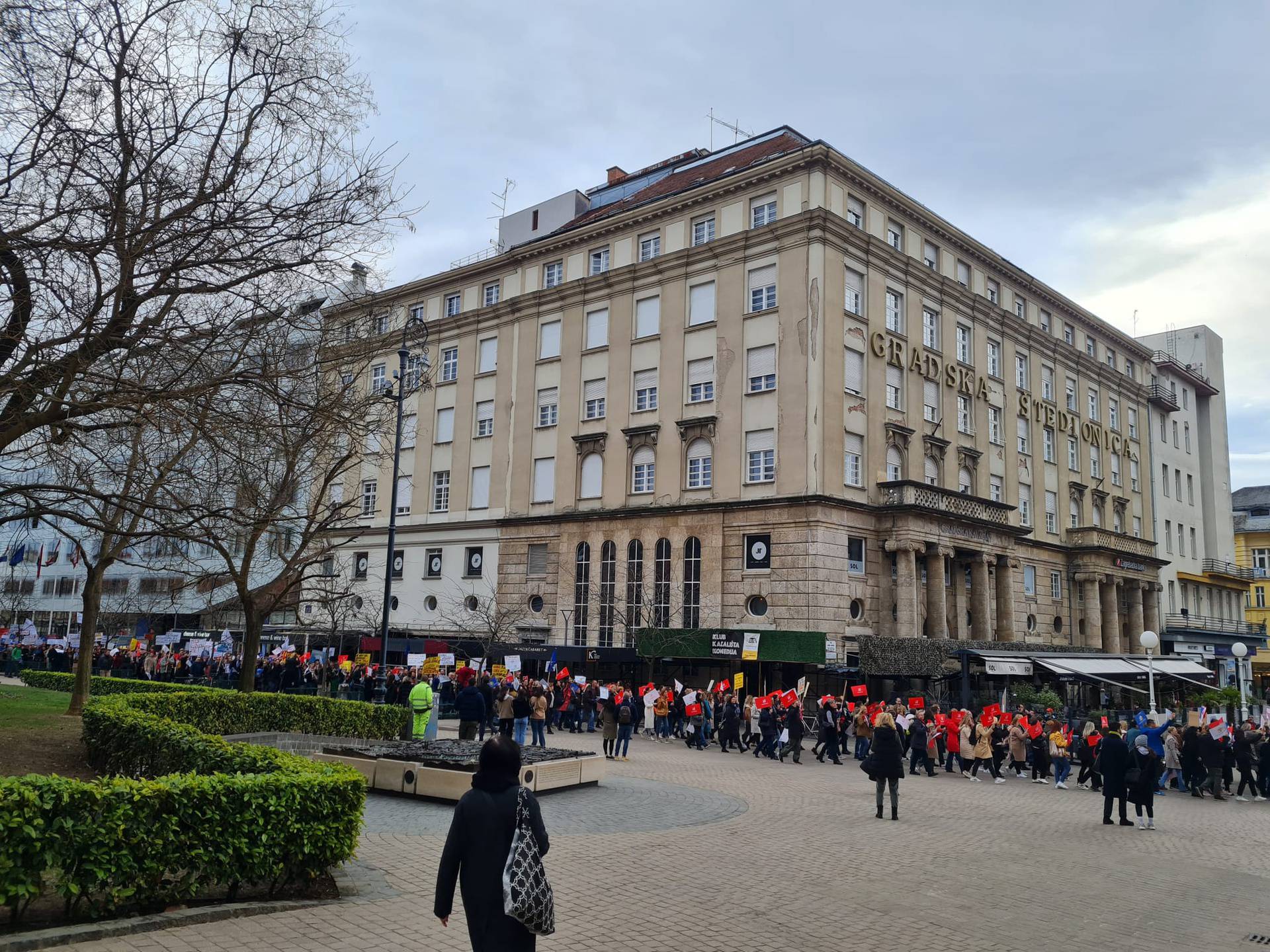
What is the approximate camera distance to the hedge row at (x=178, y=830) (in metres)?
7.34

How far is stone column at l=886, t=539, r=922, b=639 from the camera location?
40688 millimetres

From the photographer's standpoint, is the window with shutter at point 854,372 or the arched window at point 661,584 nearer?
the window with shutter at point 854,372

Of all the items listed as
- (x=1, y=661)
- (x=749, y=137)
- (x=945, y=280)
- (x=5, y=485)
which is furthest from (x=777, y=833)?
(x=1, y=661)

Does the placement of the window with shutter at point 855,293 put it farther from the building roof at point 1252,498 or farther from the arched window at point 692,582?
the building roof at point 1252,498

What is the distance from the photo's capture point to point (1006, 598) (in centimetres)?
4816

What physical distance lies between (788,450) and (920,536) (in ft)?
22.7

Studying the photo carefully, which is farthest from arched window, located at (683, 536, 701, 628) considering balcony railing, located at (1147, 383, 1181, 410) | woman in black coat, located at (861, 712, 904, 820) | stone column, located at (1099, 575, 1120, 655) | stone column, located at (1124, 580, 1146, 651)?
balcony railing, located at (1147, 383, 1181, 410)

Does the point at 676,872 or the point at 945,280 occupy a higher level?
the point at 945,280

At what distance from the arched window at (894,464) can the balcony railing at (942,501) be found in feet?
4.44

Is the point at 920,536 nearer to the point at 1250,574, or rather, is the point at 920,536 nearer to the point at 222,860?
the point at 222,860

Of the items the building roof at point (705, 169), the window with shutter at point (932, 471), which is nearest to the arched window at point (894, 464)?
the window with shutter at point (932, 471)

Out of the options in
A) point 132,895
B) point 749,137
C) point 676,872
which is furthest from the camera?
point 749,137

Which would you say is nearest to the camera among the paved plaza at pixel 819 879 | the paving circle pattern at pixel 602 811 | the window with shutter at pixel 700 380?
the paved plaza at pixel 819 879

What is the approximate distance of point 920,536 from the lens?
41656 mm
